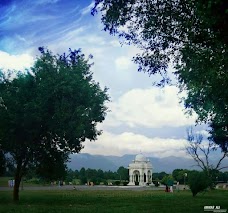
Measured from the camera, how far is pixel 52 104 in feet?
112

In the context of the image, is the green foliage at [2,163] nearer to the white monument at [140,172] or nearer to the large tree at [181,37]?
the large tree at [181,37]

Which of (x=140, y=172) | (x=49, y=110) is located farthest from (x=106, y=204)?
(x=140, y=172)

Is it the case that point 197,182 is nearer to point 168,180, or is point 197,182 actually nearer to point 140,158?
point 168,180

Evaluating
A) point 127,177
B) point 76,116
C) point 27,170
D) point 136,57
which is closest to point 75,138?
point 76,116

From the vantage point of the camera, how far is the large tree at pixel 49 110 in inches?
1312

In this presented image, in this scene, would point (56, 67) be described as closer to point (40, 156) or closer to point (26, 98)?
point (26, 98)

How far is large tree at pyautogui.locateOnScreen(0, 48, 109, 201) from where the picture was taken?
109 ft

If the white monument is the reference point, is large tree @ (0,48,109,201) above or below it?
above

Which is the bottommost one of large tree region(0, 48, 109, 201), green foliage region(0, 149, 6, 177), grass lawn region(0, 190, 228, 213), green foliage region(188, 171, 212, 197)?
grass lawn region(0, 190, 228, 213)

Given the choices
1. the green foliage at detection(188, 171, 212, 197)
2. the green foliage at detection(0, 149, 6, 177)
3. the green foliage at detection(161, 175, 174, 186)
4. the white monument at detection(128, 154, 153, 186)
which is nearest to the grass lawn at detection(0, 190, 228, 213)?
the green foliage at detection(0, 149, 6, 177)

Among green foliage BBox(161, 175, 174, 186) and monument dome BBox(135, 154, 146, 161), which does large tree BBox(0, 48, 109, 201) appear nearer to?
green foliage BBox(161, 175, 174, 186)

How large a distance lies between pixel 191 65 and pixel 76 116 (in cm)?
1839

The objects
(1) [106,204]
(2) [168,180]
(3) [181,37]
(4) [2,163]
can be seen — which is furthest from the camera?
(2) [168,180]

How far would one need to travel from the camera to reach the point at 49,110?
112 feet
